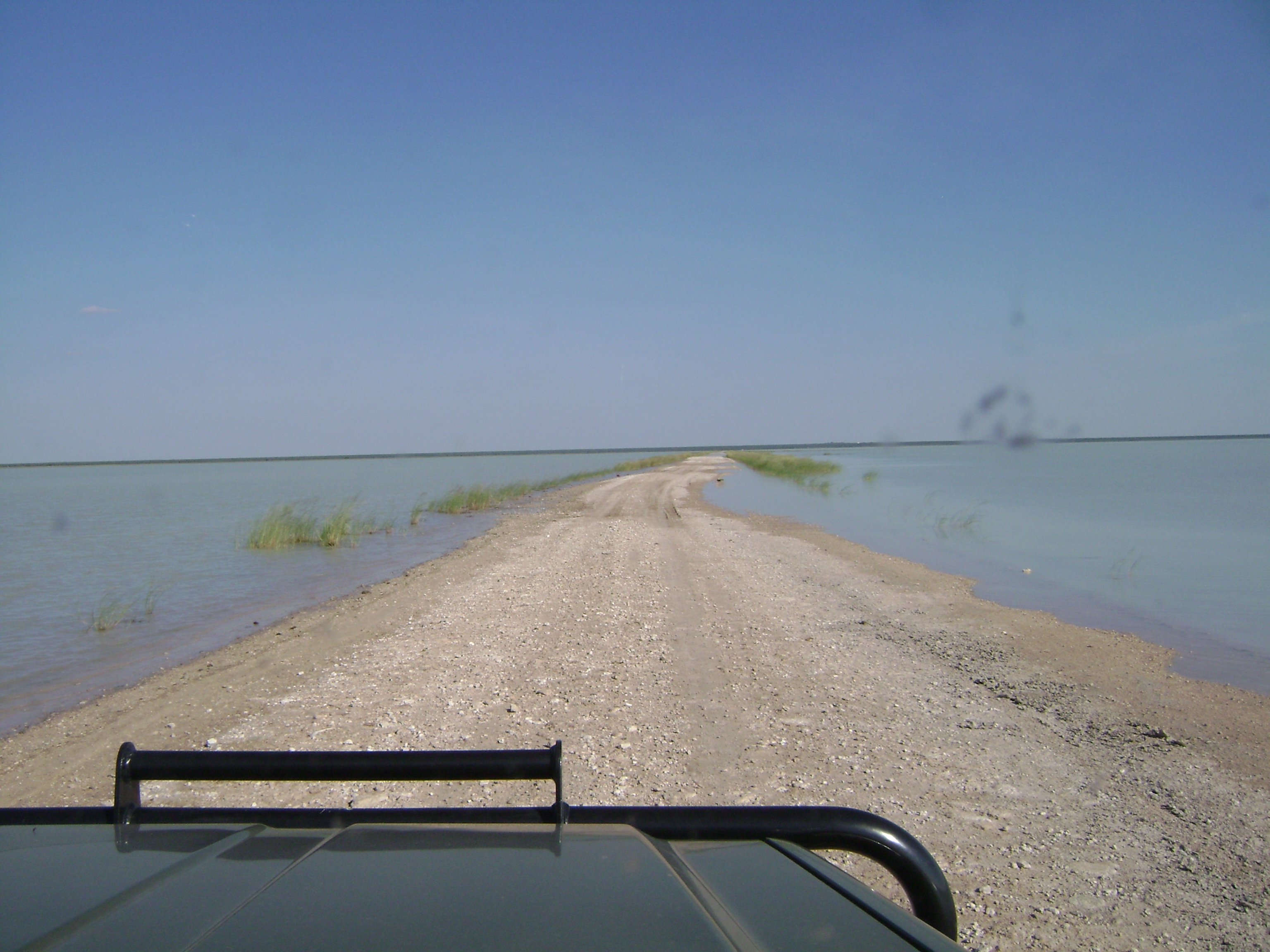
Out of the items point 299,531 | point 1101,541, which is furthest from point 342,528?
point 1101,541

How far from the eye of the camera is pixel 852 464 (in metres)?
96.2

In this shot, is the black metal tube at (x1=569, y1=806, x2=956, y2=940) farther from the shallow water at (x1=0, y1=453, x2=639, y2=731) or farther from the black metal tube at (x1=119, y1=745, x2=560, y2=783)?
the shallow water at (x1=0, y1=453, x2=639, y2=731)

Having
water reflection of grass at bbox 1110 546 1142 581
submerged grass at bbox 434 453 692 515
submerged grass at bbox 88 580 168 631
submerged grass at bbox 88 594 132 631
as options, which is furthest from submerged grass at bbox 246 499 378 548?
water reflection of grass at bbox 1110 546 1142 581

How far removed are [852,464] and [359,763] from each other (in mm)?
98231

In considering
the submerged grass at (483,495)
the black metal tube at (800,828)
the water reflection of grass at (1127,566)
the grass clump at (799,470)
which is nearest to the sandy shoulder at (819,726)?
the black metal tube at (800,828)

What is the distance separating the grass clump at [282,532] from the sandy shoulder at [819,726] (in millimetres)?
11283

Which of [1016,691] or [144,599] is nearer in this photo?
[1016,691]

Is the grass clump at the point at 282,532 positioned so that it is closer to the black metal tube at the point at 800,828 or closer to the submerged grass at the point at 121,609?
the submerged grass at the point at 121,609

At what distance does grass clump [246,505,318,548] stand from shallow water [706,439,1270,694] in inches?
622

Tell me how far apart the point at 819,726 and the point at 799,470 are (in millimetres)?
59178

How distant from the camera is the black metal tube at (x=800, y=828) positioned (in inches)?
75.3

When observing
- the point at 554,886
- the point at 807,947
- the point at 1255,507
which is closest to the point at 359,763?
the point at 554,886

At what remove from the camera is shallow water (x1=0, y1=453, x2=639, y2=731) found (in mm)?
9891

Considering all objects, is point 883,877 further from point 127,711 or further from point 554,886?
point 127,711
